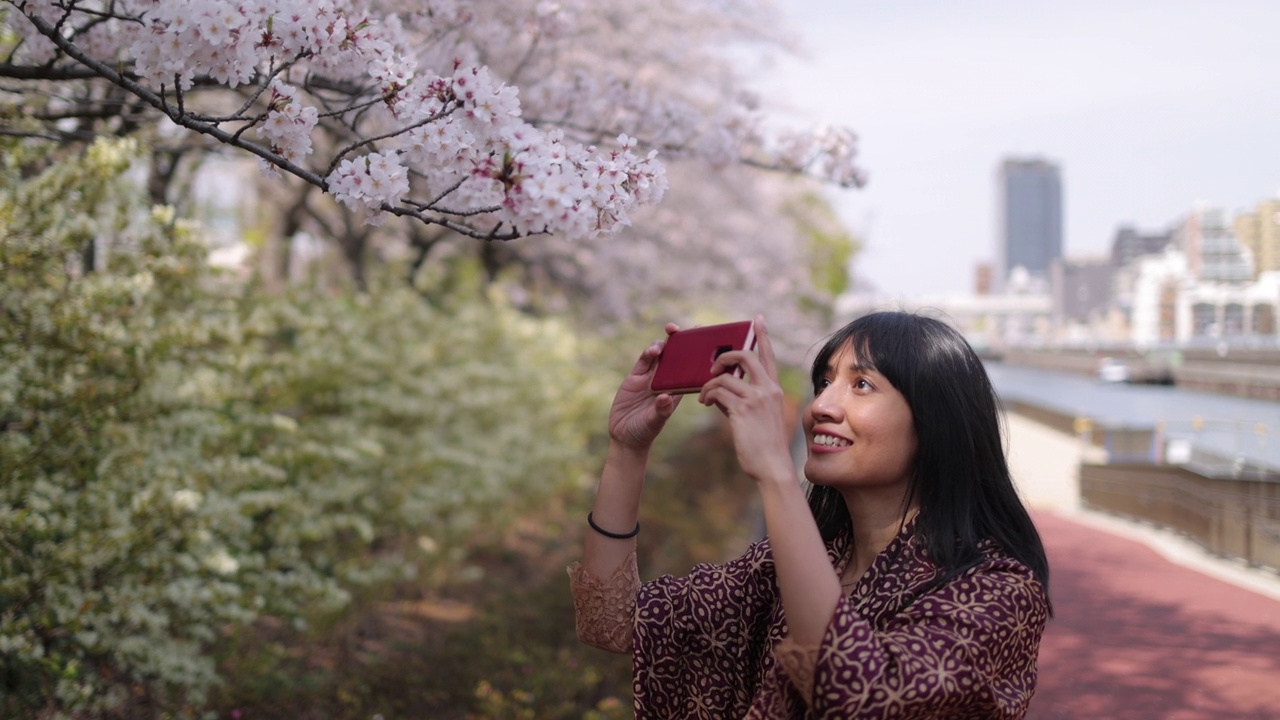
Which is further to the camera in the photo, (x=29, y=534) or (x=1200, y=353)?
(x=1200, y=353)

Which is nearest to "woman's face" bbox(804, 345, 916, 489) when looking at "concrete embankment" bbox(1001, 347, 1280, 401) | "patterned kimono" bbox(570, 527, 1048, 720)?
"patterned kimono" bbox(570, 527, 1048, 720)

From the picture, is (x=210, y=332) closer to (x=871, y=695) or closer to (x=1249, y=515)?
(x=871, y=695)

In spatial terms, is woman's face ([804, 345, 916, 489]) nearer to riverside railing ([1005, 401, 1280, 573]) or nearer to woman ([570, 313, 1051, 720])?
woman ([570, 313, 1051, 720])

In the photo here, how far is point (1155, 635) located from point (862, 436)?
6071 mm

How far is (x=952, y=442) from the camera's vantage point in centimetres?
192

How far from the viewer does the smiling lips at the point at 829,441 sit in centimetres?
191

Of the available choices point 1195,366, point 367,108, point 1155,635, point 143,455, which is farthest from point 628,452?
point 1195,366

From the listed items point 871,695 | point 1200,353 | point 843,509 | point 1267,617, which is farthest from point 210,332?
point 1200,353

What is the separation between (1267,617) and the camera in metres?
7.39

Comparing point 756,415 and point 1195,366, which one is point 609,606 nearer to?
point 756,415

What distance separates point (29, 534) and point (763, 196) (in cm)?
1411

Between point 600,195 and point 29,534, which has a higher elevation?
point 600,195

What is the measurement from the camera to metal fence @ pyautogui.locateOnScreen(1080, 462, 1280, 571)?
9.95m

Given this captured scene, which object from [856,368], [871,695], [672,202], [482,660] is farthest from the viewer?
[672,202]
